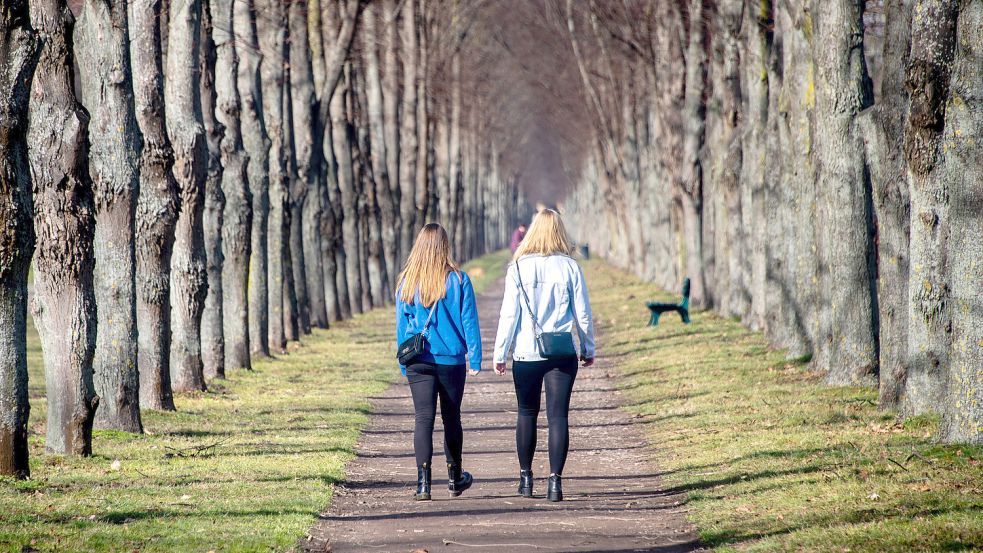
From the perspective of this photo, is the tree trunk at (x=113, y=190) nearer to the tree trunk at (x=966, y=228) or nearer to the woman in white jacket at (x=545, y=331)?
the woman in white jacket at (x=545, y=331)

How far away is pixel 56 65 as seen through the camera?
10727 mm

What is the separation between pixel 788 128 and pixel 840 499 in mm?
11355

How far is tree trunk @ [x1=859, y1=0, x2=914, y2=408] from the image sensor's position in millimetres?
12500

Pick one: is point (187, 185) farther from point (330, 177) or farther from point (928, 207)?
point (330, 177)

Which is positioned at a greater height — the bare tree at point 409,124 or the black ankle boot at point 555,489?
the bare tree at point 409,124

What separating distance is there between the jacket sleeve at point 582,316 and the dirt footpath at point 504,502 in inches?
44.5

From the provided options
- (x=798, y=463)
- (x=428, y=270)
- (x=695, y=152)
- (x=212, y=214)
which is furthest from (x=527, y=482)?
(x=695, y=152)

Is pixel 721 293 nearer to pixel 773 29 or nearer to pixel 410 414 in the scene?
pixel 773 29

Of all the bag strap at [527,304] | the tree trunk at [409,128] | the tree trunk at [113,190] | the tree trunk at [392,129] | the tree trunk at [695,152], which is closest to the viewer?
the bag strap at [527,304]

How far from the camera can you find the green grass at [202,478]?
8047 millimetres

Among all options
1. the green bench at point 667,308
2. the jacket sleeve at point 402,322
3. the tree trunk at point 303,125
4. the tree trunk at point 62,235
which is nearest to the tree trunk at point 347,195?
the tree trunk at point 303,125

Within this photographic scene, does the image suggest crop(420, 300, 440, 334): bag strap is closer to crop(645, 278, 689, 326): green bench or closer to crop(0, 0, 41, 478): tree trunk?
crop(0, 0, 41, 478): tree trunk

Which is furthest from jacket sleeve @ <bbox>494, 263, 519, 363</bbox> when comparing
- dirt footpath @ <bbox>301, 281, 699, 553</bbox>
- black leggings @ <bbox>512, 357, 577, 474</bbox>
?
dirt footpath @ <bbox>301, 281, 699, 553</bbox>

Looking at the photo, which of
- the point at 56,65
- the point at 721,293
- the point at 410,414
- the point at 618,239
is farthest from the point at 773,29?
the point at 618,239
